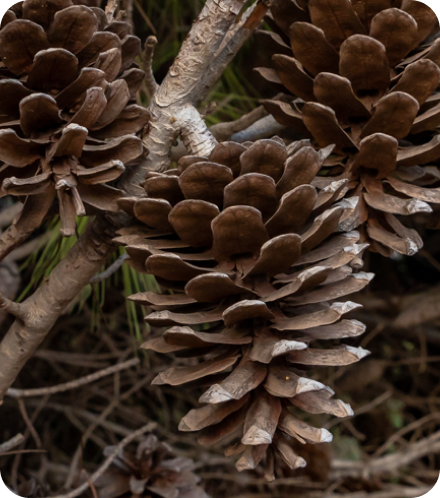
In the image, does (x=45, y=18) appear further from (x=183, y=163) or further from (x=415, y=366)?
(x=415, y=366)

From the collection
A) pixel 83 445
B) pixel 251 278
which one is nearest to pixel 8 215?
pixel 83 445

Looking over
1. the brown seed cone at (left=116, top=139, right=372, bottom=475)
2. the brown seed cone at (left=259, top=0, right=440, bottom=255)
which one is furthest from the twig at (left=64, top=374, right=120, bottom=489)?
the brown seed cone at (left=259, top=0, right=440, bottom=255)

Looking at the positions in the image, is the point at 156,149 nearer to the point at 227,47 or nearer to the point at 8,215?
the point at 227,47

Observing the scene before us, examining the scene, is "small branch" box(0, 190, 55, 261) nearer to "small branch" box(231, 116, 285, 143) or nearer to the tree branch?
the tree branch

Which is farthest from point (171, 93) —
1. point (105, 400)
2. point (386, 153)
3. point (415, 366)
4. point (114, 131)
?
point (415, 366)

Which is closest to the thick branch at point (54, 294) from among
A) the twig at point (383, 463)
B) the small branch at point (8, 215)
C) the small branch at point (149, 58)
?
the small branch at point (149, 58)
